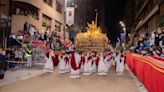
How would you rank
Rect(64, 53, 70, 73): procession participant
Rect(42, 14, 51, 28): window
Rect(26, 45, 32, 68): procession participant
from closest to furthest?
Rect(64, 53, 70, 73): procession participant
Rect(26, 45, 32, 68): procession participant
Rect(42, 14, 51, 28): window

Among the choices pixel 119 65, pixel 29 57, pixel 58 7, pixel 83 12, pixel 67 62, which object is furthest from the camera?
pixel 83 12

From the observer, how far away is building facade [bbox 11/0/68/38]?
30.2m

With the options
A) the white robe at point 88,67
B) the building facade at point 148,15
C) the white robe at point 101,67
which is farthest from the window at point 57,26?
the white robe at point 101,67

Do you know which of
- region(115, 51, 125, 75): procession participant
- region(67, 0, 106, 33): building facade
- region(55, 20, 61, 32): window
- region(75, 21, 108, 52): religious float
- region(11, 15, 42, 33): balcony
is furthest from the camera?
region(67, 0, 106, 33): building facade

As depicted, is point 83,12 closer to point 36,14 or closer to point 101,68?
point 36,14

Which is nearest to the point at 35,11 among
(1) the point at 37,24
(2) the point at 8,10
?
(1) the point at 37,24

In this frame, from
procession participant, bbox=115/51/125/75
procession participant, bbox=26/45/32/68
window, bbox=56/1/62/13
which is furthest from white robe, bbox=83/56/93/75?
window, bbox=56/1/62/13

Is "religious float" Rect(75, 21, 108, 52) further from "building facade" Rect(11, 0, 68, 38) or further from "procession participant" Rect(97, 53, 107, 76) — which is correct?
"procession participant" Rect(97, 53, 107, 76)

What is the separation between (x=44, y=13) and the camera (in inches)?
1512

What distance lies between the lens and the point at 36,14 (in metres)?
35.9

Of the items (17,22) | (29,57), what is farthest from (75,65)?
(17,22)

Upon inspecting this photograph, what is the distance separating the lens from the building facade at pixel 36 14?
30152 mm

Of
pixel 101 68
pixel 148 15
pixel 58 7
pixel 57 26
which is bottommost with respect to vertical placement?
pixel 101 68

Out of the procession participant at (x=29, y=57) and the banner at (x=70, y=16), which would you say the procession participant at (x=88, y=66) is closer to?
the procession participant at (x=29, y=57)
